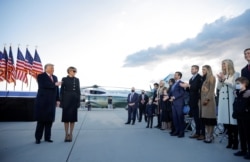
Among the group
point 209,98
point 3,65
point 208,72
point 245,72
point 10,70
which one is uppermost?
point 3,65

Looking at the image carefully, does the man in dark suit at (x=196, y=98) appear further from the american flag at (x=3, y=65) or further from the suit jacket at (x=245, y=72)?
the american flag at (x=3, y=65)

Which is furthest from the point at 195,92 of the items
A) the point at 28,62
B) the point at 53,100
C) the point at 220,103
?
the point at 28,62

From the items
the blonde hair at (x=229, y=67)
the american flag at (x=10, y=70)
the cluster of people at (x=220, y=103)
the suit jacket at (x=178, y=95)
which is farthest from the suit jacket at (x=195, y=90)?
the american flag at (x=10, y=70)

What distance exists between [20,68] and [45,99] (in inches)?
573

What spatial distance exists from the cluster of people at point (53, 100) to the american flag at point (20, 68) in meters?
14.2

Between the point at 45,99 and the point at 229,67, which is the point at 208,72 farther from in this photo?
the point at 45,99

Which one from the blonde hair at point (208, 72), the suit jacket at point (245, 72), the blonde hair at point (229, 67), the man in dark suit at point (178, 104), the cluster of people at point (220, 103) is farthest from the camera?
the man in dark suit at point (178, 104)

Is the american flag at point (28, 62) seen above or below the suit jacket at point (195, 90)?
above

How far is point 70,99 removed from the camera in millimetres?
4926

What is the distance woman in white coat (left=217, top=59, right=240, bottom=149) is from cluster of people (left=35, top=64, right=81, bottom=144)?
132 inches

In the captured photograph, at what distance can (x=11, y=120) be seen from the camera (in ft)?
32.0

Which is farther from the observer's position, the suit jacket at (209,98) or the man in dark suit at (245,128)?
the suit jacket at (209,98)

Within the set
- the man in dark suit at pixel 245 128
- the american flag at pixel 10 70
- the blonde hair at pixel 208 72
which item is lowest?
the man in dark suit at pixel 245 128

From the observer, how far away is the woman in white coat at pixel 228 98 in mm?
4176
